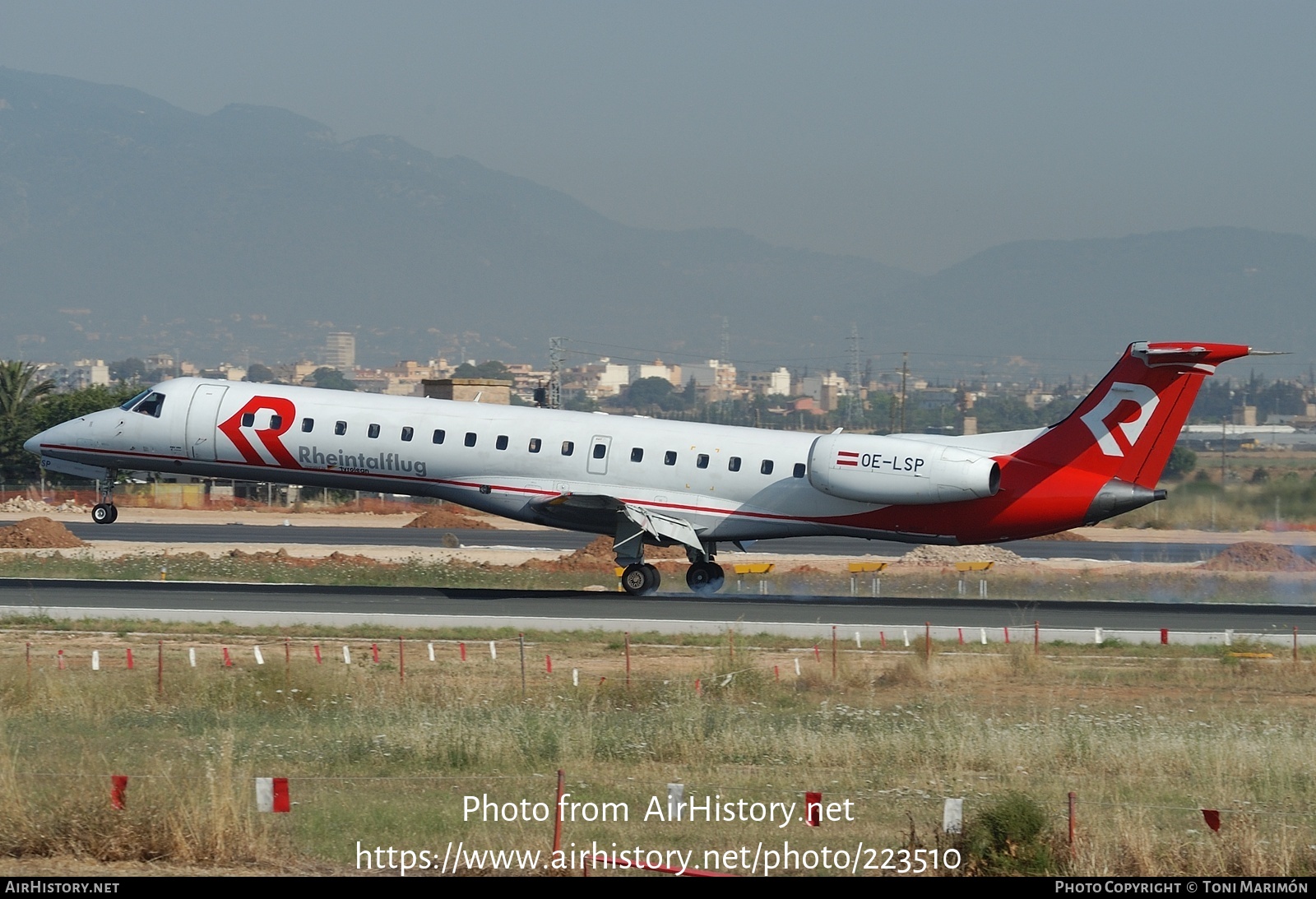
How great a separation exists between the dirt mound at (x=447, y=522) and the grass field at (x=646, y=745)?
119 ft

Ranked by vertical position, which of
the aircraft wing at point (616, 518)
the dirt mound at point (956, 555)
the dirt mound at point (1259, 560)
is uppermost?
the aircraft wing at point (616, 518)

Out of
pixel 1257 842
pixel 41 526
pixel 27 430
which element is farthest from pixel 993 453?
pixel 27 430

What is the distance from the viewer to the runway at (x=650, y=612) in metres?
27.9

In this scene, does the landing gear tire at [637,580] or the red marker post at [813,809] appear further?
the landing gear tire at [637,580]

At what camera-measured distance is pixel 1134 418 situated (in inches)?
1192

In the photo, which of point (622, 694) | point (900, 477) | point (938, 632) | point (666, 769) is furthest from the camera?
point (900, 477)

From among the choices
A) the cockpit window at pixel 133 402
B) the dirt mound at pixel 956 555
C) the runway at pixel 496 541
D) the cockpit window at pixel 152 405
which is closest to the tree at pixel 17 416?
the runway at pixel 496 541

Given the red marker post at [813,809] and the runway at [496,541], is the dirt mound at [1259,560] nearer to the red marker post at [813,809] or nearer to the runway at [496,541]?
the runway at [496,541]

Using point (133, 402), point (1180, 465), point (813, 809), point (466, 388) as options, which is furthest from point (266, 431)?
point (1180, 465)

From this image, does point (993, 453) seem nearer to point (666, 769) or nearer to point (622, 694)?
point (622, 694)

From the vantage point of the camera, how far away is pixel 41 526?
4734 centimetres

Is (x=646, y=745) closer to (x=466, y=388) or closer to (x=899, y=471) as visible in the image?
(x=899, y=471)

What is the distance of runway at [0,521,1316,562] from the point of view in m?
52.6

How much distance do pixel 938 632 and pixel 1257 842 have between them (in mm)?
16121
